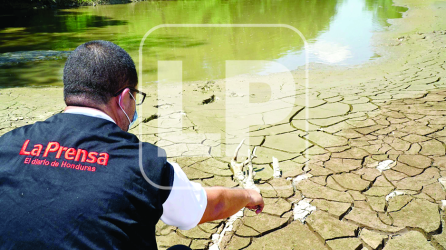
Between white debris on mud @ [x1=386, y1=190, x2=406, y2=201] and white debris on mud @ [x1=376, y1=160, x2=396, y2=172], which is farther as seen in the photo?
white debris on mud @ [x1=376, y1=160, x2=396, y2=172]

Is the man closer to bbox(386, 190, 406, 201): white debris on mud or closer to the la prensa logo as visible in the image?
the la prensa logo

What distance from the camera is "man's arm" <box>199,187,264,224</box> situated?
1.42 metres

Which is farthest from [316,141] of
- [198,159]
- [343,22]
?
[343,22]

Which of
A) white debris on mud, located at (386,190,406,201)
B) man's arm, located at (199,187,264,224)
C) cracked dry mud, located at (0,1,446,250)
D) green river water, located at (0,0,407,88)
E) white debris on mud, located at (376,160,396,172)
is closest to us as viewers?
man's arm, located at (199,187,264,224)

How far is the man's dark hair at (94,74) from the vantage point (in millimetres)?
1367

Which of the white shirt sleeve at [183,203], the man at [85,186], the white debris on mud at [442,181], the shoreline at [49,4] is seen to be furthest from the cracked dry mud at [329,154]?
the shoreline at [49,4]

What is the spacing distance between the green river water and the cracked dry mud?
1.92 metres

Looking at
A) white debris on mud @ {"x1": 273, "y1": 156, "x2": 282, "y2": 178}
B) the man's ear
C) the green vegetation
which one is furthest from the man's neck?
the green vegetation

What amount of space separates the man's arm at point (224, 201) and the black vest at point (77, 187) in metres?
0.24

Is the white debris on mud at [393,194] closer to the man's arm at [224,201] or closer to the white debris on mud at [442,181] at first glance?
the white debris on mud at [442,181]

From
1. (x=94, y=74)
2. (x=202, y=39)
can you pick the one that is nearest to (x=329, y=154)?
(x=94, y=74)

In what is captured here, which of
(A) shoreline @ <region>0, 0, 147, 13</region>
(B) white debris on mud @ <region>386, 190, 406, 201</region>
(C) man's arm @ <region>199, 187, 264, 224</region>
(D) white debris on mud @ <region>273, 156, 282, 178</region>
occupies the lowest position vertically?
(B) white debris on mud @ <region>386, 190, 406, 201</region>

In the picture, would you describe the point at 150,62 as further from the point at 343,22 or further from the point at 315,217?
the point at 343,22

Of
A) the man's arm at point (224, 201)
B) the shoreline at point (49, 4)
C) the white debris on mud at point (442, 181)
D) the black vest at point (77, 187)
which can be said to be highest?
the shoreline at point (49, 4)
